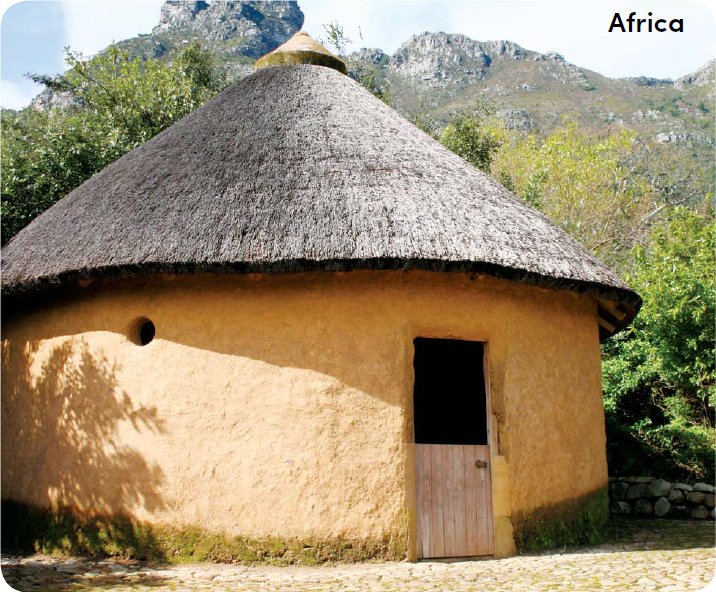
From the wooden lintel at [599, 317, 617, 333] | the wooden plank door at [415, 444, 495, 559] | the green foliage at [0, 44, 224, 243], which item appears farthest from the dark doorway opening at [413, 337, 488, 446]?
the green foliage at [0, 44, 224, 243]

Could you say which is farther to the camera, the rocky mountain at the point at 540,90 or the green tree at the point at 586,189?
the rocky mountain at the point at 540,90

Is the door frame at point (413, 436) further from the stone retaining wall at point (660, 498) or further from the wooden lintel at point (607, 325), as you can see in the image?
the stone retaining wall at point (660, 498)

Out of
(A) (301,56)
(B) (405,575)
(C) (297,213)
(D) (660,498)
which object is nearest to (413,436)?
(B) (405,575)

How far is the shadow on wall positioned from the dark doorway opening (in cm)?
424

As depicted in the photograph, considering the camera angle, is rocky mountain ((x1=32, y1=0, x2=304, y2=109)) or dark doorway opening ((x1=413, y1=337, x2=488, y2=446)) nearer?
dark doorway opening ((x1=413, y1=337, x2=488, y2=446))

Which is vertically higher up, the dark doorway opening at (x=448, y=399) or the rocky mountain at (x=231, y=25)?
the rocky mountain at (x=231, y=25)

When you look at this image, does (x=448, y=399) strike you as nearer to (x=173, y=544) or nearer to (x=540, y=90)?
(x=173, y=544)

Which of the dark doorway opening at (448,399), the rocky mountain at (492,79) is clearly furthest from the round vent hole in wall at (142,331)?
the rocky mountain at (492,79)

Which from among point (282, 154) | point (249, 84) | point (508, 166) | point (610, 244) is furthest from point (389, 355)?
point (508, 166)

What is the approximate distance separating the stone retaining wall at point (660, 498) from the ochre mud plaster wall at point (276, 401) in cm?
364

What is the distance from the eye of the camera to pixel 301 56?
10406 millimetres

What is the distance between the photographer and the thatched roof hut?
6.16 metres

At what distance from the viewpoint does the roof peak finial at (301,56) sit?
10391mm

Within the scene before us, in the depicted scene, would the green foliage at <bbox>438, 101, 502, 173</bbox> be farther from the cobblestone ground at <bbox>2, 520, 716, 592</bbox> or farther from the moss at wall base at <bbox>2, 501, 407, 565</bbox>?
the moss at wall base at <bbox>2, 501, 407, 565</bbox>
